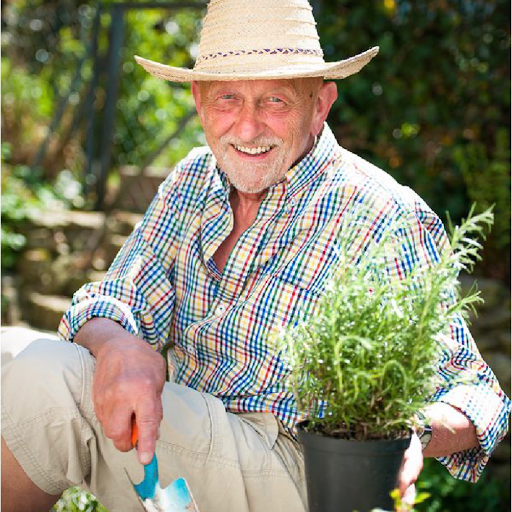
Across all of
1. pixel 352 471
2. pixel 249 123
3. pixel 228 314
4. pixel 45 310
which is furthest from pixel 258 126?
pixel 45 310

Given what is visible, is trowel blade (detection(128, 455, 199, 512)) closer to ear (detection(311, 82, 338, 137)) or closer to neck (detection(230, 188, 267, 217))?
neck (detection(230, 188, 267, 217))

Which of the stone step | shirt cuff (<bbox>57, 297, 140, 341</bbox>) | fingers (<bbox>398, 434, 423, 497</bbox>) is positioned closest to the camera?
fingers (<bbox>398, 434, 423, 497</bbox>)

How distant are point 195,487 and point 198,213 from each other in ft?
2.58

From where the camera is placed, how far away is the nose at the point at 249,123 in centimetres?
228

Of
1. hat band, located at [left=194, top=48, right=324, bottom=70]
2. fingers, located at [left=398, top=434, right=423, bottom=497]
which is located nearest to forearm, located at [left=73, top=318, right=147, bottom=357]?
fingers, located at [left=398, top=434, right=423, bottom=497]

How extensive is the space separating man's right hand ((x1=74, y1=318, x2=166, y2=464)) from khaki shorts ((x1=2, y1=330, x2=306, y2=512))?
115 mm

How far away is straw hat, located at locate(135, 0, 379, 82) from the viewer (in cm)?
224

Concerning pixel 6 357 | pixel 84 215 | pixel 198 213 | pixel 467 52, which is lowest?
pixel 84 215

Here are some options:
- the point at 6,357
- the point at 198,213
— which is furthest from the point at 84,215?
the point at 6,357

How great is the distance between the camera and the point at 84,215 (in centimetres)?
630

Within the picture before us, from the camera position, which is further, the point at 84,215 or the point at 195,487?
the point at 84,215

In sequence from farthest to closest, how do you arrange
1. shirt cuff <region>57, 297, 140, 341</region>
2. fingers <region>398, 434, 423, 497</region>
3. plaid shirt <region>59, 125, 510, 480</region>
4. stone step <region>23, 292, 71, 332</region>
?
stone step <region>23, 292, 71, 332</region>
shirt cuff <region>57, 297, 140, 341</region>
plaid shirt <region>59, 125, 510, 480</region>
fingers <region>398, 434, 423, 497</region>

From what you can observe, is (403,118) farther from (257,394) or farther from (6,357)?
(6,357)

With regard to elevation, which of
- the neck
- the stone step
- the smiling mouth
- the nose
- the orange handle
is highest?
the nose
